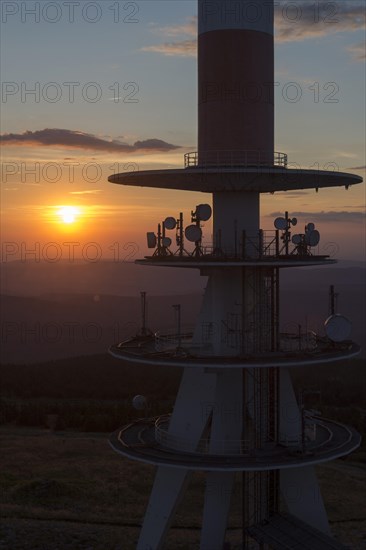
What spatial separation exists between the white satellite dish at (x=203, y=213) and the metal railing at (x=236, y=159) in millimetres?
1392

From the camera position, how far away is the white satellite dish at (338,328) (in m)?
26.0

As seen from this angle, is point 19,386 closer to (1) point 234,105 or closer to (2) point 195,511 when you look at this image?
(2) point 195,511

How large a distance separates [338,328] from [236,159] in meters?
6.78

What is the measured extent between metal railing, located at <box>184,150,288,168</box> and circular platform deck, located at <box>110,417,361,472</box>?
945 cm

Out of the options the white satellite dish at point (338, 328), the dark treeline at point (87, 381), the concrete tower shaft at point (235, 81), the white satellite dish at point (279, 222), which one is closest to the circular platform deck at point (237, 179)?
the concrete tower shaft at point (235, 81)

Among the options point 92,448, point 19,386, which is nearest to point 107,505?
point 92,448

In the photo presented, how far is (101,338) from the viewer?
163 meters

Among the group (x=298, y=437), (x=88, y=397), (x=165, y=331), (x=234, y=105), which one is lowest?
(x=88, y=397)

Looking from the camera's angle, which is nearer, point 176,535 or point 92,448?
point 176,535

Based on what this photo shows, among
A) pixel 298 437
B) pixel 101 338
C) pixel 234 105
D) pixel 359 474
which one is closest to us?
pixel 234 105

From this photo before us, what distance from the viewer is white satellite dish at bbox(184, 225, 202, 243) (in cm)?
2515

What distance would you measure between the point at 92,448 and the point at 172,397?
85.8ft

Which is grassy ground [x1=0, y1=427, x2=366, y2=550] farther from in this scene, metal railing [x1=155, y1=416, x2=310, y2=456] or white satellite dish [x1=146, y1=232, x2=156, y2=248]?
white satellite dish [x1=146, y1=232, x2=156, y2=248]

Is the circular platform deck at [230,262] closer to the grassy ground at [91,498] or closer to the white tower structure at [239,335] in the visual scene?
the white tower structure at [239,335]
